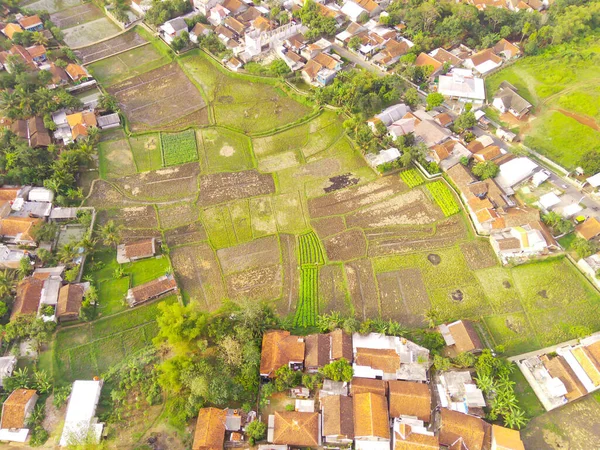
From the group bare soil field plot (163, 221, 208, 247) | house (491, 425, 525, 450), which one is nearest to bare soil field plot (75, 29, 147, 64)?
bare soil field plot (163, 221, 208, 247)

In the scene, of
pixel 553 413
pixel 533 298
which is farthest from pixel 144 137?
pixel 553 413

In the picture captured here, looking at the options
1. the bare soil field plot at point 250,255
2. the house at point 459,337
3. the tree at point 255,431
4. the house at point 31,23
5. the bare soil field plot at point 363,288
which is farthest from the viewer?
the house at point 31,23

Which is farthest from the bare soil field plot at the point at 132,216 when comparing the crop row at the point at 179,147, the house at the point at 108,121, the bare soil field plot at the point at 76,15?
the bare soil field plot at the point at 76,15

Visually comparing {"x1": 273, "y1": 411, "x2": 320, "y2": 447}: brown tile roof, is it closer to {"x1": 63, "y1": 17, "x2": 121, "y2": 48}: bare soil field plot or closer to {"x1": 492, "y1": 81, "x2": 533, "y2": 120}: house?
{"x1": 492, "y1": 81, "x2": 533, "y2": 120}: house

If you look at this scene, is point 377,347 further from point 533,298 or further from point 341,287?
point 533,298

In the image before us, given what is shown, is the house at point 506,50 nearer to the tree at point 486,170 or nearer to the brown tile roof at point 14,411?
the tree at point 486,170

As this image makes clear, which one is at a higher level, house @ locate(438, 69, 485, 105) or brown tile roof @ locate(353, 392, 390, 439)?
house @ locate(438, 69, 485, 105)
